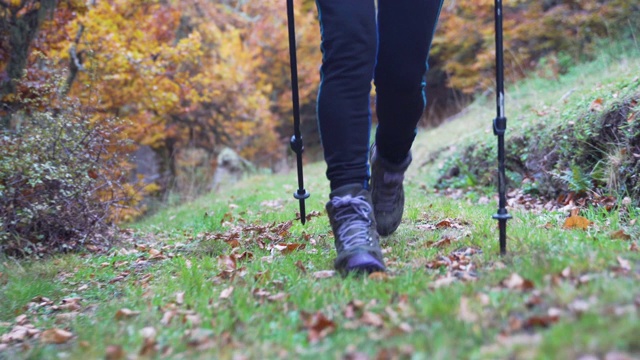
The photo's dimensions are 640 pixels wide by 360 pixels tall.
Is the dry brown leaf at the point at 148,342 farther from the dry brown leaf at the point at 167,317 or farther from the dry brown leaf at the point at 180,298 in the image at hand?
the dry brown leaf at the point at 180,298

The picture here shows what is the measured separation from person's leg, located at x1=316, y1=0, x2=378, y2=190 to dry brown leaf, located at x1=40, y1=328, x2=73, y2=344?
3.29 feet

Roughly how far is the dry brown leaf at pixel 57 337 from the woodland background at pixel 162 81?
176cm

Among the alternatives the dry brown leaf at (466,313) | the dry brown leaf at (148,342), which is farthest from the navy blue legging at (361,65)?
the dry brown leaf at (148,342)

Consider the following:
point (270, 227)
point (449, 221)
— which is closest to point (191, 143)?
point (270, 227)

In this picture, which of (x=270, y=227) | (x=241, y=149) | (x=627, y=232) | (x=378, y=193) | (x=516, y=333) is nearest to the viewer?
(x=516, y=333)

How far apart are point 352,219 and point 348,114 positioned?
0.39m

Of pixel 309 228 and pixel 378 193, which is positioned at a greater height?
pixel 378 193

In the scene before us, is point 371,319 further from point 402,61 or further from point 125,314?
point 402,61

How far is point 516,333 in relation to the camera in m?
1.14

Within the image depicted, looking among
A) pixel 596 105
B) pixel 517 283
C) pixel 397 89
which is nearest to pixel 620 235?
pixel 517 283

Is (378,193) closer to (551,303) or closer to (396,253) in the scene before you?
(396,253)

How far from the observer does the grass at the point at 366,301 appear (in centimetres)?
113

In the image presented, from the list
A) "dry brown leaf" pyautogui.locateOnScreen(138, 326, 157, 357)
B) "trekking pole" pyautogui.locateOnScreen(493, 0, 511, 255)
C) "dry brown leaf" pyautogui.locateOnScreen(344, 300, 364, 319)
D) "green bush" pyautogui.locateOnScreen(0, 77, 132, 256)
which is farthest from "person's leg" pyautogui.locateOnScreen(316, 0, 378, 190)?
"green bush" pyautogui.locateOnScreen(0, 77, 132, 256)

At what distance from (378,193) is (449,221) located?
0.66 metres
